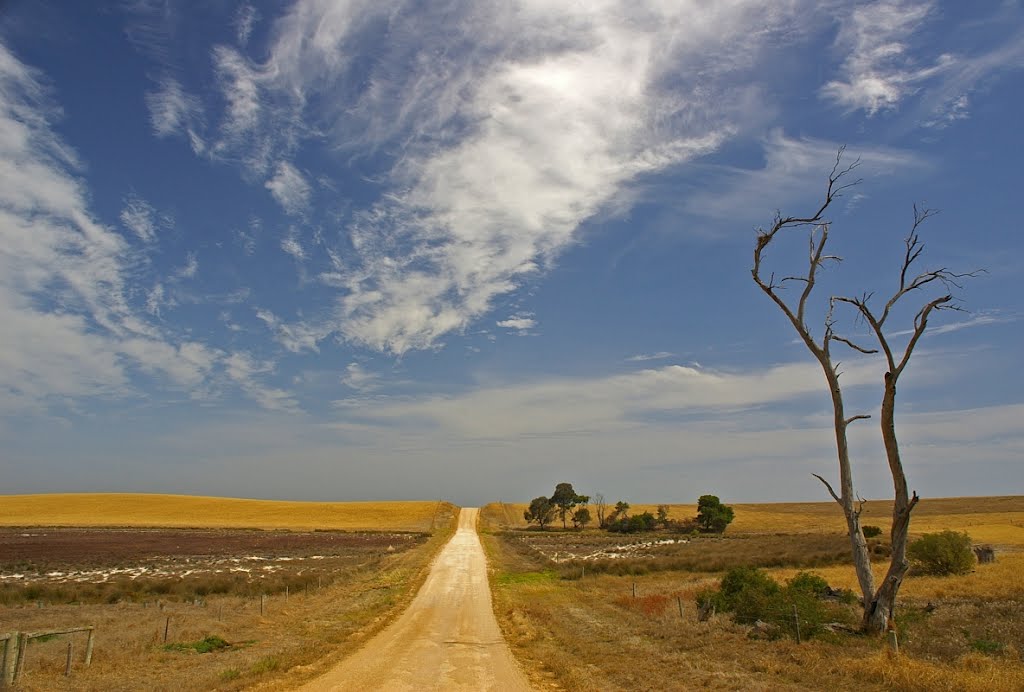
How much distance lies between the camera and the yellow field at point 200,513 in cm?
11394

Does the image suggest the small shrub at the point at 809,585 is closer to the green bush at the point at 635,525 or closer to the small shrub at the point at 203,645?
the small shrub at the point at 203,645

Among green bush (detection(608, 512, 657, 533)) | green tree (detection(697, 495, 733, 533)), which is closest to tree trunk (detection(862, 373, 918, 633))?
green tree (detection(697, 495, 733, 533))

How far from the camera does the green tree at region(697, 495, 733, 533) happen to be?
3484 inches

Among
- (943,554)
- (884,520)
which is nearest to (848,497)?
(943,554)

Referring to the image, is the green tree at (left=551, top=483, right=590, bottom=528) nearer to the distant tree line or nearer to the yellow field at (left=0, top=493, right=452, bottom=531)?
the distant tree line

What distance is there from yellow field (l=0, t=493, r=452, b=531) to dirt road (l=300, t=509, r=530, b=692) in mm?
81015

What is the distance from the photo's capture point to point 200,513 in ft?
426

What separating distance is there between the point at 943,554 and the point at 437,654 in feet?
96.6

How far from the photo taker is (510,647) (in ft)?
58.4

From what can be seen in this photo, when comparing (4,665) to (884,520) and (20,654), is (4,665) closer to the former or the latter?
(20,654)

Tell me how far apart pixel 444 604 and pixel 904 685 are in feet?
62.4

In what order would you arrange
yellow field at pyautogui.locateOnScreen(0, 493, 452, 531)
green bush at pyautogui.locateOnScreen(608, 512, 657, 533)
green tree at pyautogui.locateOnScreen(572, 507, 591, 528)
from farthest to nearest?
yellow field at pyautogui.locateOnScreen(0, 493, 452, 531), green tree at pyautogui.locateOnScreen(572, 507, 591, 528), green bush at pyautogui.locateOnScreen(608, 512, 657, 533)

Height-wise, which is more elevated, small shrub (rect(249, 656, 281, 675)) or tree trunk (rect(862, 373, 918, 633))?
tree trunk (rect(862, 373, 918, 633))

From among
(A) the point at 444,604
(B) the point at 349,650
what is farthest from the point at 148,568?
(B) the point at 349,650
